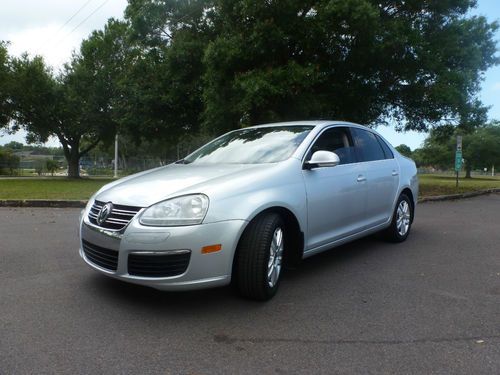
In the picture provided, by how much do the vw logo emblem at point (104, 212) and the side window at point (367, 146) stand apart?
2.93 meters

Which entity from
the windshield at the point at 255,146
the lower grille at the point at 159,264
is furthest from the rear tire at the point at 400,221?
the lower grille at the point at 159,264

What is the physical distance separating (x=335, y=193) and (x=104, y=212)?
2195 millimetres

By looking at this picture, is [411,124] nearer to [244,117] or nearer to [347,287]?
[244,117]

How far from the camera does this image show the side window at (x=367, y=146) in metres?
5.14

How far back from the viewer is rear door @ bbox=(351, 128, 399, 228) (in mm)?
5023

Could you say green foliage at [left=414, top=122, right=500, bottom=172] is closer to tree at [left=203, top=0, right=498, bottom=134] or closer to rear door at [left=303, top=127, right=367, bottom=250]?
tree at [left=203, top=0, right=498, bottom=134]

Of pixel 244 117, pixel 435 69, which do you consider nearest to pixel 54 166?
pixel 244 117

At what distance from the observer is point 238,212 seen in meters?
3.31

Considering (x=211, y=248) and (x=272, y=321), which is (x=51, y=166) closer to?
(x=211, y=248)

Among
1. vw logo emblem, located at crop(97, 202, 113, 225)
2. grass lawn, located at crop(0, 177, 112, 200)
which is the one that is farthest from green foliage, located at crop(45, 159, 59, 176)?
vw logo emblem, located at crop(97, 202, 113, 225)

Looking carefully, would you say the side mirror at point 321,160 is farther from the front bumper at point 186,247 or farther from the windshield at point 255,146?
the front bumper at point 186,247

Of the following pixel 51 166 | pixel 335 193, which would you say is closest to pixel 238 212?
pixel 335 193

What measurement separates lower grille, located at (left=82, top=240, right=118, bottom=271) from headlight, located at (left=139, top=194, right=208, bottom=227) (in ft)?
1.38

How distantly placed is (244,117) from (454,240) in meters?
8.39
